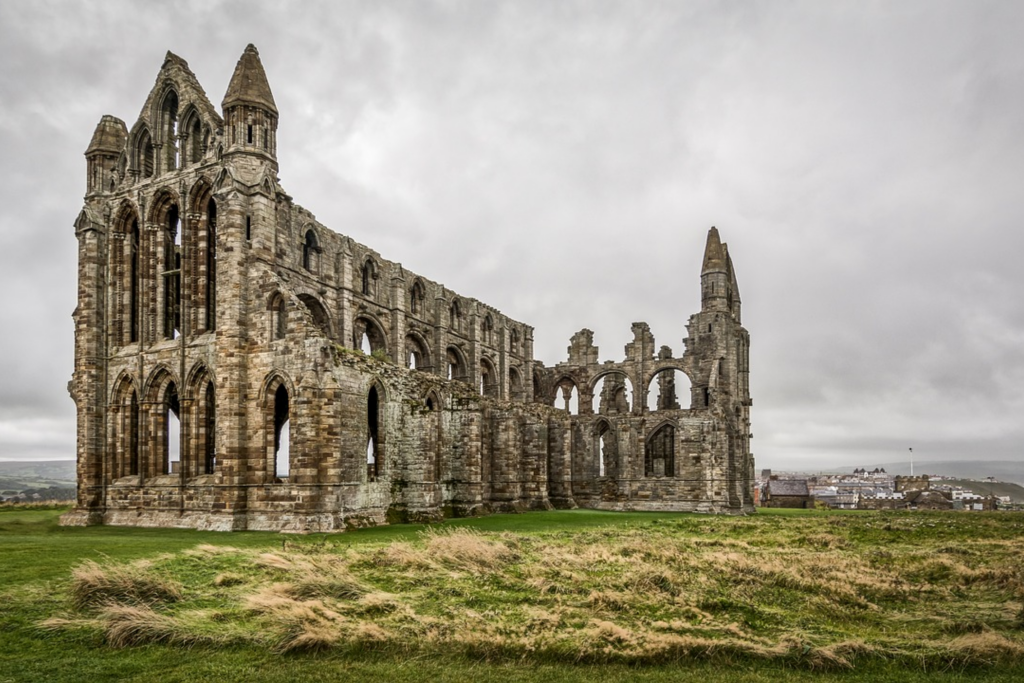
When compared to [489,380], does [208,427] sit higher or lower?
lower

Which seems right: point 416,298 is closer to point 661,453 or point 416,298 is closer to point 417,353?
point 417,353

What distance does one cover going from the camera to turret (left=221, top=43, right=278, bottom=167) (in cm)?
2500

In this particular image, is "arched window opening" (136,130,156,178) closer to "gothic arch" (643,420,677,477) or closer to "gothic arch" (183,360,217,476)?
"gothic arch" (183,360,217,476)

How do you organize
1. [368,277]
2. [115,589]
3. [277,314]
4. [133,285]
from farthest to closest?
[368,277], [133,285], [277,314], [115,589]

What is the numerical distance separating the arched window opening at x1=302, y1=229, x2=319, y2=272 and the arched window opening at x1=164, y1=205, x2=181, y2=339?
180 inches

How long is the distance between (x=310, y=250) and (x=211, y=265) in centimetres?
428

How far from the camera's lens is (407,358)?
3647 centimetres

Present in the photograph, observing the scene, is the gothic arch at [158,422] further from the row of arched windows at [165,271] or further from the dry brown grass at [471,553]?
the dry brown grass at [471,553]

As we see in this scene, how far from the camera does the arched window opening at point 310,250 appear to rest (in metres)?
29.5

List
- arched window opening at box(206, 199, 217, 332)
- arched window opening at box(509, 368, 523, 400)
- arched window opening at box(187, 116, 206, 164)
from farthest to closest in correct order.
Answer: arched window opening at box(509, 368, 523, 400) < arched window opening at box(187, 116, 206, 164) < arched window opening at box(206, 199, 217, 332)

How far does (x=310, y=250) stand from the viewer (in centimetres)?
2964

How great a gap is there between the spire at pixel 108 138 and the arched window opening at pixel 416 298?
44.9ft

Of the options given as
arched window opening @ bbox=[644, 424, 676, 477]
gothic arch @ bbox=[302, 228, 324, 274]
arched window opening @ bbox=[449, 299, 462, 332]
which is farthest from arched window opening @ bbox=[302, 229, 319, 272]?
arched window opening @ bbox=[644, 424, 676, 477]

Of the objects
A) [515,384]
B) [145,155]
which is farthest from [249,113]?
[515,384]
